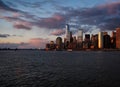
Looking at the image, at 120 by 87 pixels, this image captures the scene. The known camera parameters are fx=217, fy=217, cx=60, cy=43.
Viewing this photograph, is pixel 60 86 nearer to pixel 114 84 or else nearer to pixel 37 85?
pixel 37 85

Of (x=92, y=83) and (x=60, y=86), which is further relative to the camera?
(x=92, y=83)

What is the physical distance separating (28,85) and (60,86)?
6342mm

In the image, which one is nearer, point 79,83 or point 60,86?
point 60,86

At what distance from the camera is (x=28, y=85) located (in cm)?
4234

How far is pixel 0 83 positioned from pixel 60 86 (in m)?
12.6

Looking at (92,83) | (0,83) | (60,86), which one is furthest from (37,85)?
(92,83)

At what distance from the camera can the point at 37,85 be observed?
42.5 metres

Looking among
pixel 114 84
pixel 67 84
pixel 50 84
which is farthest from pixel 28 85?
pixel 114 84

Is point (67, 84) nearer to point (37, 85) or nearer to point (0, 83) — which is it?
point (37, 85)

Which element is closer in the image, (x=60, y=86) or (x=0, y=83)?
(x=60, y=86)

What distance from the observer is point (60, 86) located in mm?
41250

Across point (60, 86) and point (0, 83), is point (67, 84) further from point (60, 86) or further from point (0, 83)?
point (0, 83)

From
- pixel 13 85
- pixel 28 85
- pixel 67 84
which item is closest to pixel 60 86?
pixel 67 84

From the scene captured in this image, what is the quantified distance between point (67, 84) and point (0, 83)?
13705 millimetres
